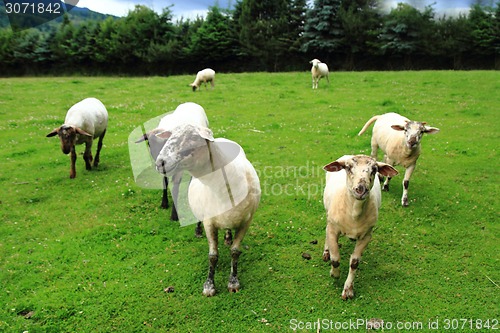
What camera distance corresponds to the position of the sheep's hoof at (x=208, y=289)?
18.7ft

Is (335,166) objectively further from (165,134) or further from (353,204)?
(165,134)

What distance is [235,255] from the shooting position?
19.0 ft

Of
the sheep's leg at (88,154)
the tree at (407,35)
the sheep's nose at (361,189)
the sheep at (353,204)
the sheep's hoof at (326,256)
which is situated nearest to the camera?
the sheep's nose at (361,189)

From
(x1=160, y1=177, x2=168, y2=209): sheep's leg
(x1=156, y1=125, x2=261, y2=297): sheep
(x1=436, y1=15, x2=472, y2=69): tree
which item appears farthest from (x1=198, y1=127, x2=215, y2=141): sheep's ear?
(x1=436, y1=15, x2=472, y2=69): tree

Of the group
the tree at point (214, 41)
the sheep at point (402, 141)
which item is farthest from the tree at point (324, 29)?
the sheep at point (402, 141)

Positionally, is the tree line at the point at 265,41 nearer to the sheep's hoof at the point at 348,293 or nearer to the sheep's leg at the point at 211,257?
the sheep's hoof at the point at 348,293

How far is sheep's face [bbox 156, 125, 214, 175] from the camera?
4109 mm

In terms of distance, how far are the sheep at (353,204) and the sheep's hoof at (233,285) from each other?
1504 mm

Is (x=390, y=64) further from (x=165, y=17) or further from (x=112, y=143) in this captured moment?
(x=112, y=143)

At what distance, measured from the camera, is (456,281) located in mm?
5945

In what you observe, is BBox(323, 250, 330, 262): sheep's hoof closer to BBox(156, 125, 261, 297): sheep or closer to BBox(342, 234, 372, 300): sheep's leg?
BBox(342, 234, 372, 300): sheep's leg

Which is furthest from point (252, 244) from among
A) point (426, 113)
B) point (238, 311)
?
point (426, 113)

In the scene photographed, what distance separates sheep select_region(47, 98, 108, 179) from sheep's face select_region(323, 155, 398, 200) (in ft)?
24.3

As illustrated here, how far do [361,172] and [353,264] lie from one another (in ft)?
4.97
